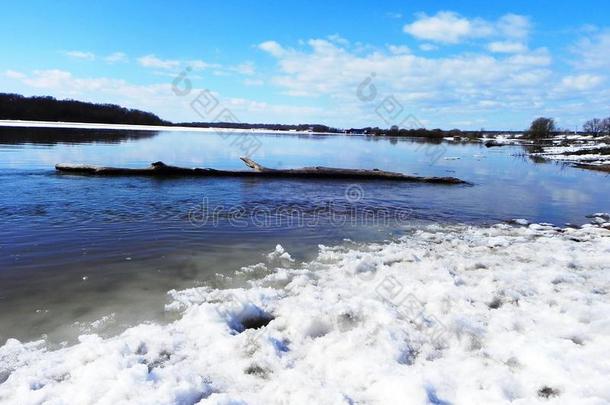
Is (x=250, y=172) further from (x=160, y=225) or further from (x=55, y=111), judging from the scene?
(x=55, y=111)

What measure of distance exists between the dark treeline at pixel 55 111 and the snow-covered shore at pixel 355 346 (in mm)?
158156

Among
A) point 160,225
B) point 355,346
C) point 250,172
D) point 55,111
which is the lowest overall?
point 355,346

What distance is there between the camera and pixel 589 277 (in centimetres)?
743

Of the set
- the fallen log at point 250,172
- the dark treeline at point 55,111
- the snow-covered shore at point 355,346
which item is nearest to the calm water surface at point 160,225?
the fallen log at point 250,172

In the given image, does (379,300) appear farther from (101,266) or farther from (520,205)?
(520,205)

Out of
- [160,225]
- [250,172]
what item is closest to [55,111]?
[250,172]

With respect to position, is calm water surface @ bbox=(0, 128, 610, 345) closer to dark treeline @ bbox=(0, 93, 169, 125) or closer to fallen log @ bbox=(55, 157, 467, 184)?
fallen log @ bbox=(55, 157, 467, 184)

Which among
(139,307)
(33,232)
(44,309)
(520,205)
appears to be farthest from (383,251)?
(520,205)

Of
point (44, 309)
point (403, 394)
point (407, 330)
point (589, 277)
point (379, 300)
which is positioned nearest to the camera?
point (403, 394)

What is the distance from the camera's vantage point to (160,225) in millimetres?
11141

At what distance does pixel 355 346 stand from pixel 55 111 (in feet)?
573

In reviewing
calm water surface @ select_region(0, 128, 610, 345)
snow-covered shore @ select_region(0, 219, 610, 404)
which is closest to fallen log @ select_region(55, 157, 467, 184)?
calm water surface @ select_region(0, 128, 610, 345)

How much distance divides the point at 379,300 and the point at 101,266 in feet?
16.9

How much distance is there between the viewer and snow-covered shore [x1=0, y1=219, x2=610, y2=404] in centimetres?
385
